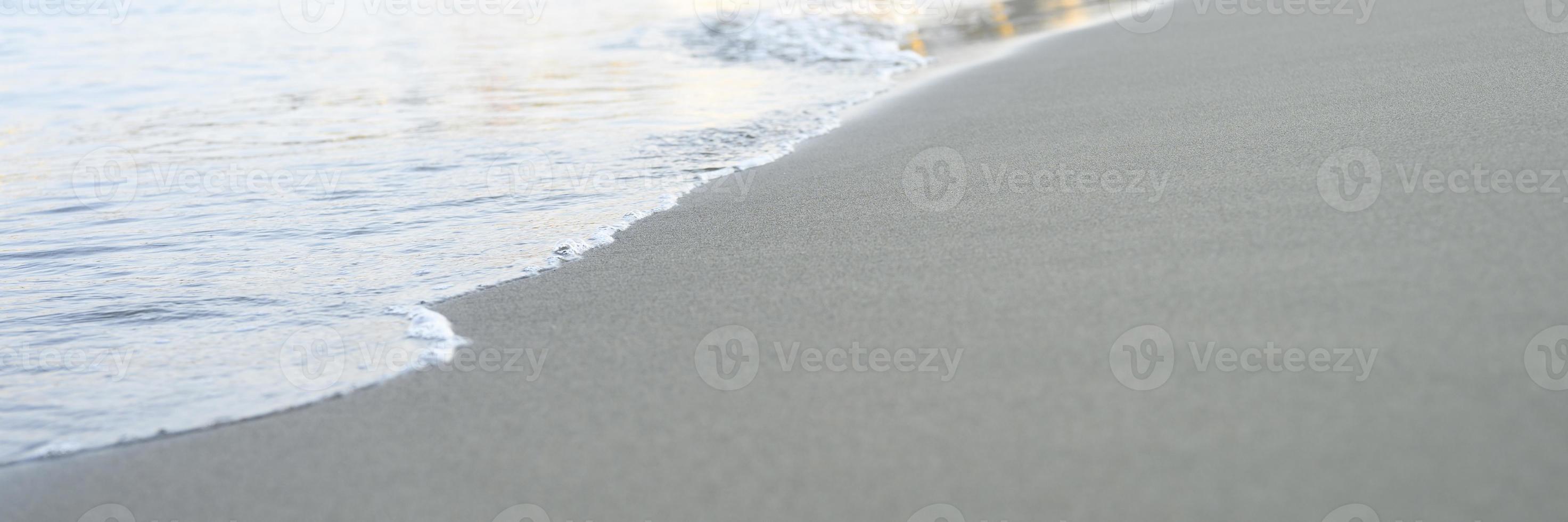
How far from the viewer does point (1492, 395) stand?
1990 mm

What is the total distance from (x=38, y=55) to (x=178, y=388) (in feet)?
38.1

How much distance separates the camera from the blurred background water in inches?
124

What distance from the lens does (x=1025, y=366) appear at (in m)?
2.39

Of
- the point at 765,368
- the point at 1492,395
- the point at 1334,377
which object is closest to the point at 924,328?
the point at 765,368

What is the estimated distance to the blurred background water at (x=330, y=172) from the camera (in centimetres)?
315

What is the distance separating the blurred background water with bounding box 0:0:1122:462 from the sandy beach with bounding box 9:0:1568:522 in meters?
0.32

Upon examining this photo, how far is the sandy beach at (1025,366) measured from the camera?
6.42 ft

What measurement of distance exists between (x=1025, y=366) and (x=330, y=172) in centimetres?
457

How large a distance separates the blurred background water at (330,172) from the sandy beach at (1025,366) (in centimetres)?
32

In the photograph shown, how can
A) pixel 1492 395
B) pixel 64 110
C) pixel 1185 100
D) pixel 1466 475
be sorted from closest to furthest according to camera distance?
pixel 1466 475
pixel 1492 395
pixel 1185 100
pixel 64 110

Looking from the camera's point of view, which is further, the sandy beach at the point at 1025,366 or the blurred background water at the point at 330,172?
the blurred background water at the point at 330,172

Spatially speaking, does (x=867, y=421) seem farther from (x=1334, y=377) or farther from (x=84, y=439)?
(x=84, y=439)

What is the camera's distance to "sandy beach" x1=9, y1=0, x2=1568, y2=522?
6.42 feet

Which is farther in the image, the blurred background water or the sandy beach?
the blurred background water
